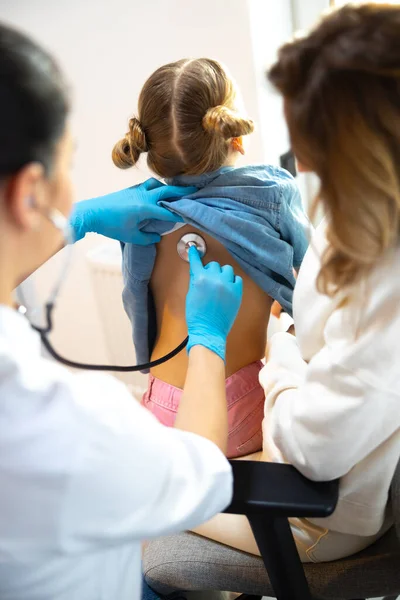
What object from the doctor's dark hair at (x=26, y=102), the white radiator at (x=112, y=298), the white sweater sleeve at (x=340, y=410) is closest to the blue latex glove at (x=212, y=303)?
the white sweater sleeve at (x=340, y=410)

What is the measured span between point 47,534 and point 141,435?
0.49ft

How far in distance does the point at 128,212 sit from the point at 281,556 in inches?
27.4

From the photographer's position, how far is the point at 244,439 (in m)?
1.29

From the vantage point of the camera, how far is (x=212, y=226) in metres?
1.15

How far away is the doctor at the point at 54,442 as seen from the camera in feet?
→ 2.06

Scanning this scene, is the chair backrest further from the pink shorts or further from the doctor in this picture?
the pink shorts

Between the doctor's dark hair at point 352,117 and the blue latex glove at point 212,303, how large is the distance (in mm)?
406

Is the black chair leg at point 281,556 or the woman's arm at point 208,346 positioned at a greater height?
the woman's arm at point 208,346

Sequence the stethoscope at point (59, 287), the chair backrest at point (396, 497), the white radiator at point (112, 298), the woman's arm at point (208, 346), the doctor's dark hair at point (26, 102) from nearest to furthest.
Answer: the doctor's dark hair at point (26, 102) → the stethoscope at point (59, 287) → the chair backrest at point (396, 497) → the woman's arm at point (208, 346) → the white radiator at point (112, 298)

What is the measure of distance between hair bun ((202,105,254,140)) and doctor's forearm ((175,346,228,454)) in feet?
1.34

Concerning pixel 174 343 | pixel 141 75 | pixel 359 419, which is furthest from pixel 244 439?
pixel 141 75

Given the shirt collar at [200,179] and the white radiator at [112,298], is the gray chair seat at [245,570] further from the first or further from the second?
the white radiator at [112,298]

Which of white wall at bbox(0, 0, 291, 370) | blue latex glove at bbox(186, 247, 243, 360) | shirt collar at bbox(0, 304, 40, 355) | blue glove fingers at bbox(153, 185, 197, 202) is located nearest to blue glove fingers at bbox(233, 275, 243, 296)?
blue latex glove at bbox(186, 247, 243, 360)

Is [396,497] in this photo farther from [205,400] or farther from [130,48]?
[130,48]
